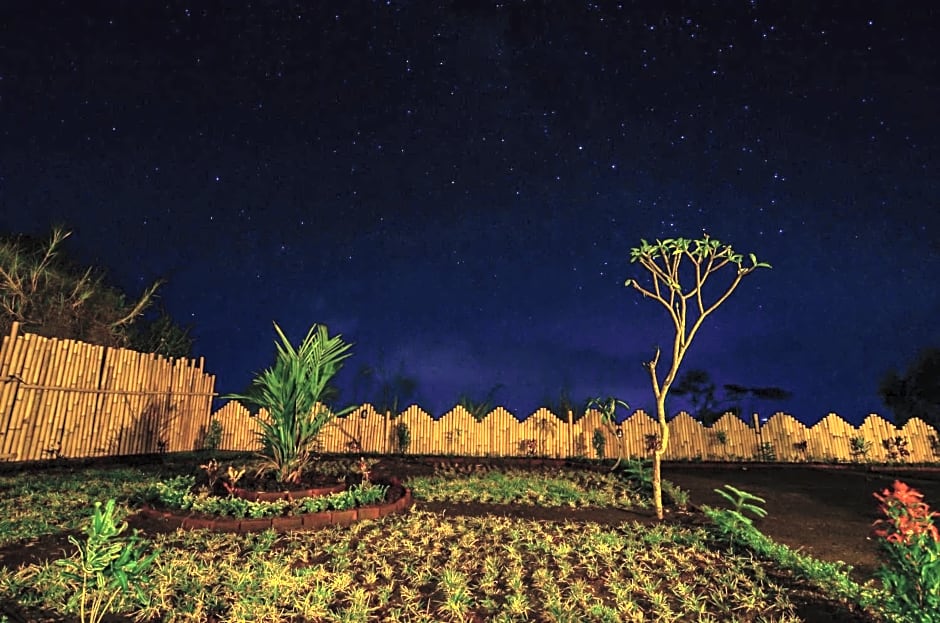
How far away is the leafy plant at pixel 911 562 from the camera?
107 inches

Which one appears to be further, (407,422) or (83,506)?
(407,422)

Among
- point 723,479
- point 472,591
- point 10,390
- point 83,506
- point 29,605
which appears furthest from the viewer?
point 723,479

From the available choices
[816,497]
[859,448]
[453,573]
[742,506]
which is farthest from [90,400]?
[859,448]

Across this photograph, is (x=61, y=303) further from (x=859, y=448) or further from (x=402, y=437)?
(x=859, y=448)

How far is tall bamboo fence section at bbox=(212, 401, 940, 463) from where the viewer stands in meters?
14.6

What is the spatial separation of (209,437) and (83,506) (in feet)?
23.7

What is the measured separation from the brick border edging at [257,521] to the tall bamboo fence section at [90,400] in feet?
16.6

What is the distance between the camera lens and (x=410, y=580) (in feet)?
12.5

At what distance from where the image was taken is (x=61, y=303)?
14.2m

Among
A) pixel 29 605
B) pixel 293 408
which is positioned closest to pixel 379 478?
pixel 293 408

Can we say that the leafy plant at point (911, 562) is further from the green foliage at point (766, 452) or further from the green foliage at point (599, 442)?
the green foliage at point (766, 452)

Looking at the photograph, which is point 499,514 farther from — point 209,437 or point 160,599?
point 209,437

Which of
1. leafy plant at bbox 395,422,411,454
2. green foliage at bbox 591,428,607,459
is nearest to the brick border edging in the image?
leafy plant at bbox 395,422,411,454

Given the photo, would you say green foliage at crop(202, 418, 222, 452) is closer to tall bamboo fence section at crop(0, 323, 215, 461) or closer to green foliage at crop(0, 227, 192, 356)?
tall bamboo fence section at crop(0, 323, 215, 461)
